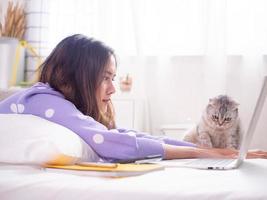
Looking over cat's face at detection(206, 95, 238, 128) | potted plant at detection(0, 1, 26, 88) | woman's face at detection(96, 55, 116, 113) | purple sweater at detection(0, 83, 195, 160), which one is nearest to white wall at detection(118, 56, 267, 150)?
cat's face at detection(206, 95, 238, 128)

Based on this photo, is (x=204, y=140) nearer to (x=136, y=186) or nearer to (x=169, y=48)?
(x=169, y=48)

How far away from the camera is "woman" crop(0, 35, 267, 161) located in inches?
36.9

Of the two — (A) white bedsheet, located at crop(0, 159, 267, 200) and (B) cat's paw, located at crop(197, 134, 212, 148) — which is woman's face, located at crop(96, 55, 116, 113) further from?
(B) cat's paw, located at crop(197, 134, 212, 148)

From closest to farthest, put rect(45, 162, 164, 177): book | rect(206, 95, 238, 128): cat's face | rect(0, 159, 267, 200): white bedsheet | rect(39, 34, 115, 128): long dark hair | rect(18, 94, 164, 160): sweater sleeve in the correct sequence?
rect(0, 159, 267, 200): white bedsheet → rect(45, 162, 164, 177): book → rect(18, 94, 164, 160): sweater sleeve → rect(39, 34, 115, 128): long dark hair → rect(206, 95, 238, 128): cat's face

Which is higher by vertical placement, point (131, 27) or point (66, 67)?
point (131, 27)

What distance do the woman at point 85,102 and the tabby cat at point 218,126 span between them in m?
0.75

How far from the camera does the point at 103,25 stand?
2.27 m

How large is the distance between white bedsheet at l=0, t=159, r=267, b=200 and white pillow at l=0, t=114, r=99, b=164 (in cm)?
6

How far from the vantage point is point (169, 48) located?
7.27ft

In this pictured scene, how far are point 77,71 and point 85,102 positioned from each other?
0.29ft

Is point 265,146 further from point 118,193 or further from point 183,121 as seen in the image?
point 118,193

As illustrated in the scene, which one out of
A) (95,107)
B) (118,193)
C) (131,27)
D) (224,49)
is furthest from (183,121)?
(118,193)

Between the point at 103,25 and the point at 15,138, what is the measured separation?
1.52 metres

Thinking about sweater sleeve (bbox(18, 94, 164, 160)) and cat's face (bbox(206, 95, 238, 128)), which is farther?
cat's face (bbox(206, 95, 238, 128))
